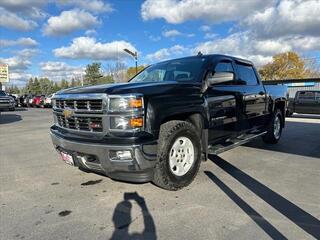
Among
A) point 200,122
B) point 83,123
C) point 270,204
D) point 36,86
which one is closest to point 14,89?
point 36,86

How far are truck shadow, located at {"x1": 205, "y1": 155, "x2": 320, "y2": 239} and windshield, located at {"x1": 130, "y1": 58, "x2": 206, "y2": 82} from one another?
5.52 feet

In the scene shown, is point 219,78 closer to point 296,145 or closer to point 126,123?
point 126,123

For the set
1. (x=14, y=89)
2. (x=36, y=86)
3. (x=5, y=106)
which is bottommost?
(x=5, y=106)

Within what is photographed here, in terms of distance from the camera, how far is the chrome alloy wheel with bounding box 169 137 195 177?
493cm

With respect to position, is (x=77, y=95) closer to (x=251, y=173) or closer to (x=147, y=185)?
(x=147, y=185)

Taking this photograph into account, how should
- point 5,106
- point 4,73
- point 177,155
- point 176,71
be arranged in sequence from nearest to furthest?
point 177,155
point 176,71
point 5,106
point 4,73

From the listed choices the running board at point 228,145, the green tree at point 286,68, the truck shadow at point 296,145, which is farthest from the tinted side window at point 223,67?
the green tree at point 286,68

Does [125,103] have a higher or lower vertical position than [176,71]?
lower

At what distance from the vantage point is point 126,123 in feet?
14.4

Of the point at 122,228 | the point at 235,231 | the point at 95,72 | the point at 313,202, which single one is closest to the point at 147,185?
the point at 122,228

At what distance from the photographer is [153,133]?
4.52 metres

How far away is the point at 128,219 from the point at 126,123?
3.83 feet

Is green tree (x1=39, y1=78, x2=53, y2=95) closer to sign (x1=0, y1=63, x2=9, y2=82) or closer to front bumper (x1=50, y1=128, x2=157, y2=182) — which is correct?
sign (x1=0, y1=63, x2=9, y2=82)

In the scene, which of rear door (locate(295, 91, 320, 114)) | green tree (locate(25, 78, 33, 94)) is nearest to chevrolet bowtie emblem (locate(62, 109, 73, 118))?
rear door (locate(295, 91, 320, 114))
